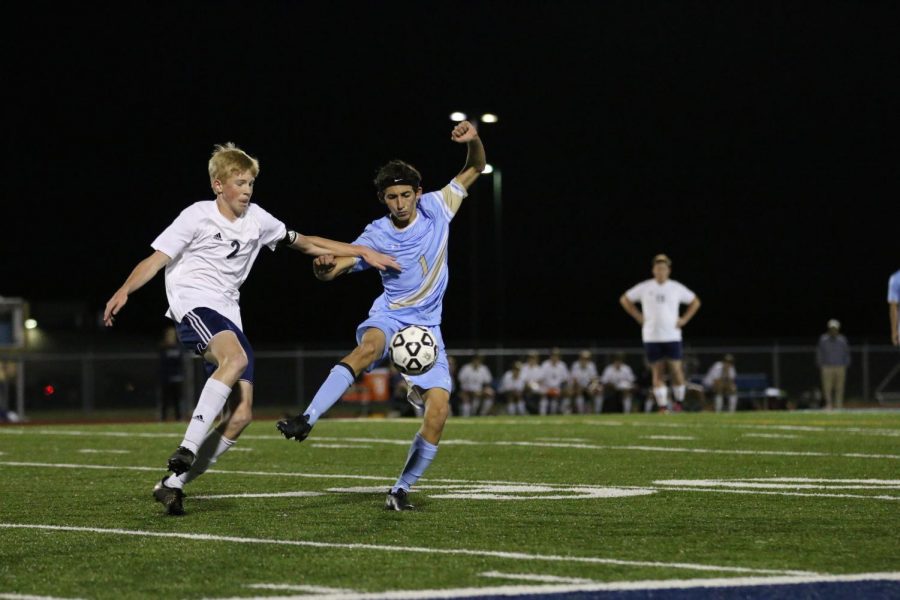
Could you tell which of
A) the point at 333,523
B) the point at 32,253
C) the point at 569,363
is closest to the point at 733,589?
the point at 333,523

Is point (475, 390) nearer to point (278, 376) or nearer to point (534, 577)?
point (278, 376)

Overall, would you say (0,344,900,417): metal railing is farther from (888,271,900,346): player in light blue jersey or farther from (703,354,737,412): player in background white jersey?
(888,271,900,346): player in light blue jersey

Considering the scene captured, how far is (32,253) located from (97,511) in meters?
56.1

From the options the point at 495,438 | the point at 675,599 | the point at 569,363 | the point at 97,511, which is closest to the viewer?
the point at 675,599

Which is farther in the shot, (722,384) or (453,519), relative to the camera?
(722,384)

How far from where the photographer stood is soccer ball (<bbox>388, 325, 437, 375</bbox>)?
8.77 metres

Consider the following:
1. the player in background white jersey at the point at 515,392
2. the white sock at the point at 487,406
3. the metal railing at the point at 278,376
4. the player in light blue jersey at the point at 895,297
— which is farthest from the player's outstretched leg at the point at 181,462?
the metal railing at the point at 278,376

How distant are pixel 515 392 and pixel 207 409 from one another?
23.7 meters

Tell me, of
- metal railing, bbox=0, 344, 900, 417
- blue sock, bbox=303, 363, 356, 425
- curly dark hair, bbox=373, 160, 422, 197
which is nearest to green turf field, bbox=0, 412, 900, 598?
blue sock, bbox=303, 363, 356, 425

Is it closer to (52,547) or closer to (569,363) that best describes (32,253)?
(569,363)

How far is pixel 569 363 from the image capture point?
50.2m

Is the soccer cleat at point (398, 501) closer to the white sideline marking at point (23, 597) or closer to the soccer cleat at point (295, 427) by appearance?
the soccer cleat at point (295, 427)

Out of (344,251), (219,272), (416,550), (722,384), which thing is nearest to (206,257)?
(219,272)

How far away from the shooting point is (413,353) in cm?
878
